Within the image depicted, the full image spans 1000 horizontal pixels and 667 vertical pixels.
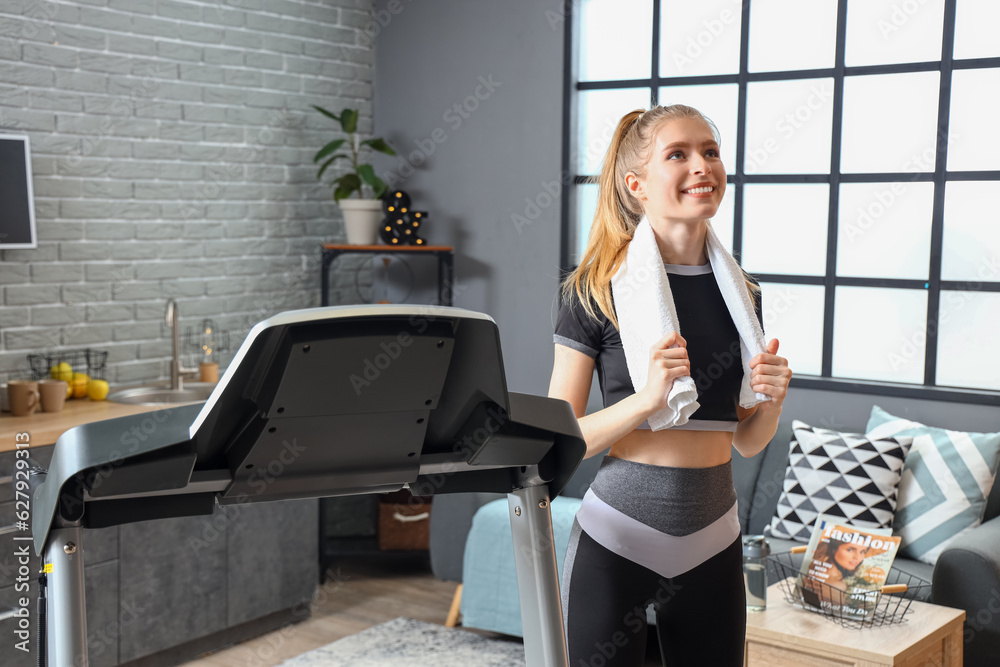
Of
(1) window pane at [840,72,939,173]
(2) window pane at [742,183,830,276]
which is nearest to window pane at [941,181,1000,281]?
(1) window pane at [840,72,939,173]

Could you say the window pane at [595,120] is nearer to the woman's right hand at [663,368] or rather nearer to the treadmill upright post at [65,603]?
the woman's right hand at [663,368]

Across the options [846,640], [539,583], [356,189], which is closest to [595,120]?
[356,189]

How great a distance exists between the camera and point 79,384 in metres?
3.43

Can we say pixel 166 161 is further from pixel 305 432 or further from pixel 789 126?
pixel 305 432

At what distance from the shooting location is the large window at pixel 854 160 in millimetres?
3467

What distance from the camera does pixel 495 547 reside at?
3.39 m

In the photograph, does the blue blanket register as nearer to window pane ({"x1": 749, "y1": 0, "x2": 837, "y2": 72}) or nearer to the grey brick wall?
the grey brick wall

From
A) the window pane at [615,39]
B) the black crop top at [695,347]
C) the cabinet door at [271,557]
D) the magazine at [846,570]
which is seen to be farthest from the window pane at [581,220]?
the black crop top at [695,347]

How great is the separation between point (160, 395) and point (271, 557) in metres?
0.71

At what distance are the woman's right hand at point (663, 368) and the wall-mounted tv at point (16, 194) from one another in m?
2.49

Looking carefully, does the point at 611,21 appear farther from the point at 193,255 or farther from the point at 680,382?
the point at 680,382

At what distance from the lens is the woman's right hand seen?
1.45 m

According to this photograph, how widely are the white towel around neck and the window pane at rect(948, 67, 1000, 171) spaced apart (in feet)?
7.37

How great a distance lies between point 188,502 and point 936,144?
3.20 m
